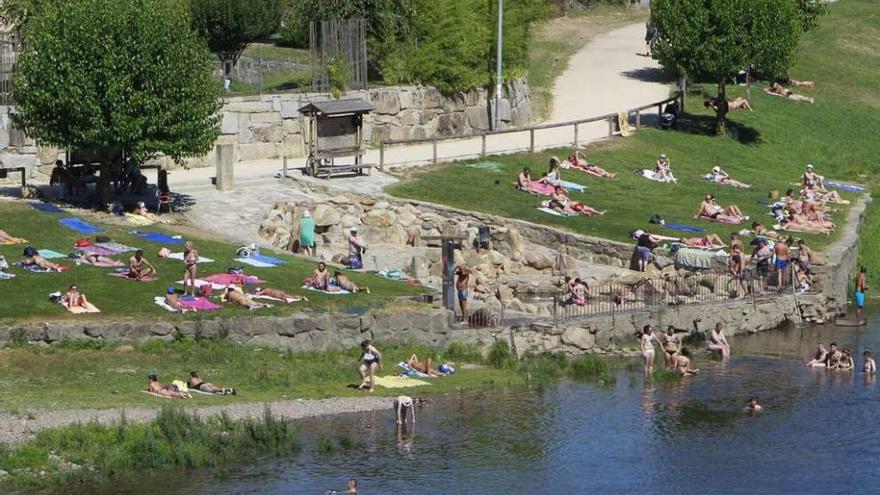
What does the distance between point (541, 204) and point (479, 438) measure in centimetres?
2010

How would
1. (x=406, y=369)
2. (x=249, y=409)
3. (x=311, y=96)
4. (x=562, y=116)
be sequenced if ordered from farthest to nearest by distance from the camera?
(x=562, y=116) < (x=311, y=96) < (x=406, y=369) < (x=249, y=409)

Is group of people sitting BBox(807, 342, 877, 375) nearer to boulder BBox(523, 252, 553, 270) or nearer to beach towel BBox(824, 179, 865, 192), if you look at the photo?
boulder BBox(523, 252, 553, 270)

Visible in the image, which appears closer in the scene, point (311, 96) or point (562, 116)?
point (311, 96)

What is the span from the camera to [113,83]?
4888cm

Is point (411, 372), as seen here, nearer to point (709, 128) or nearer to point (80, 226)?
point (80, 226)

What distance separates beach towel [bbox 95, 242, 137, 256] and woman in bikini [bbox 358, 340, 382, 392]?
30.4 feet

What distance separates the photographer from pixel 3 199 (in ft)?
166

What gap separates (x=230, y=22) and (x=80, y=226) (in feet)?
81.0

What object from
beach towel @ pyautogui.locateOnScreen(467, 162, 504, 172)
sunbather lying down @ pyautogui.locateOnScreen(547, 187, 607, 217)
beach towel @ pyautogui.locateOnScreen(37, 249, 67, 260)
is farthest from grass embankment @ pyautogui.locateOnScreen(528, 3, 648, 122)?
beach towel @ pyautogui.locateOnScreen(37, 249, 67, 260)

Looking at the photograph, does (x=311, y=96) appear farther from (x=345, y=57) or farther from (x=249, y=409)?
(x=249, y=409)

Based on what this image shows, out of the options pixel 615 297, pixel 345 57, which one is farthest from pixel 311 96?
pixel 615 297

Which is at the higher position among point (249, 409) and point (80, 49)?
point (80, 49)

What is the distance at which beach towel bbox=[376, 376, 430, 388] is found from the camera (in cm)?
4012

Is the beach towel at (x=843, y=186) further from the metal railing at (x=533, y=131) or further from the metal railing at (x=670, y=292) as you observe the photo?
the metal railing at (x=670, y=292)
